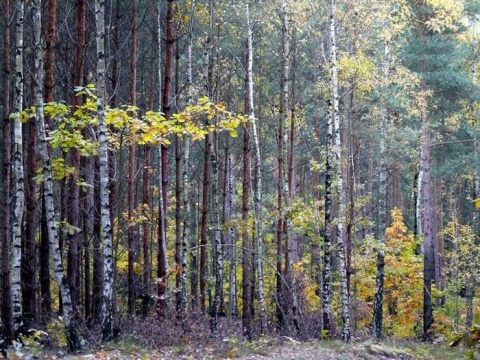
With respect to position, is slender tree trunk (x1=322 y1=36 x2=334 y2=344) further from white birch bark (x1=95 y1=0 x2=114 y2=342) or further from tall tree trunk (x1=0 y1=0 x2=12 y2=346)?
tall tree trunk (x1=0 y1=0 x2=12 y2=346)

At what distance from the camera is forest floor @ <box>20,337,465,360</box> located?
877cm

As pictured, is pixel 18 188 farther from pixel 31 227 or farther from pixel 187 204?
pixel 187 204

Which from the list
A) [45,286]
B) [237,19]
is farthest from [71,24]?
[45,286]

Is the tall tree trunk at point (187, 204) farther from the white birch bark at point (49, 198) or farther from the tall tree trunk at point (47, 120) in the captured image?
the white birch bark at point (49, 198)

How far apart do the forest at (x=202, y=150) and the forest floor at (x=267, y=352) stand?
53 cm

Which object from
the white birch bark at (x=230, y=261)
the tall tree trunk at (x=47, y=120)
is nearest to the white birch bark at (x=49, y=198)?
the tall tree trunk at (x=47, y=120)

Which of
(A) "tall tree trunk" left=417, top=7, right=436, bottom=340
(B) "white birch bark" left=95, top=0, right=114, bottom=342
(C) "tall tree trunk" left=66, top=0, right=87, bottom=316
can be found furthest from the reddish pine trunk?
(A) "tall tree trunk" left=417, top=7, right=436, bottom=340

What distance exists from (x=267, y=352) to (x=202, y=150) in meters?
9.05

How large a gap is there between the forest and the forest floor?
534mm

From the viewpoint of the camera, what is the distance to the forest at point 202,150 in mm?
9273

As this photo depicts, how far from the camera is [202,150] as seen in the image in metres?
18.7

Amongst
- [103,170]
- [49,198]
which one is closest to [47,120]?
[103,170]

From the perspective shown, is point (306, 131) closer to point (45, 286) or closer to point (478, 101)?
point (478, 101)

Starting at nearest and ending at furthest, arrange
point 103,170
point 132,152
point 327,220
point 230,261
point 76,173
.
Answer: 1. point 103,170
2. point 76,173
3. point 132,152
4. point 327,220
5. point 230,261
